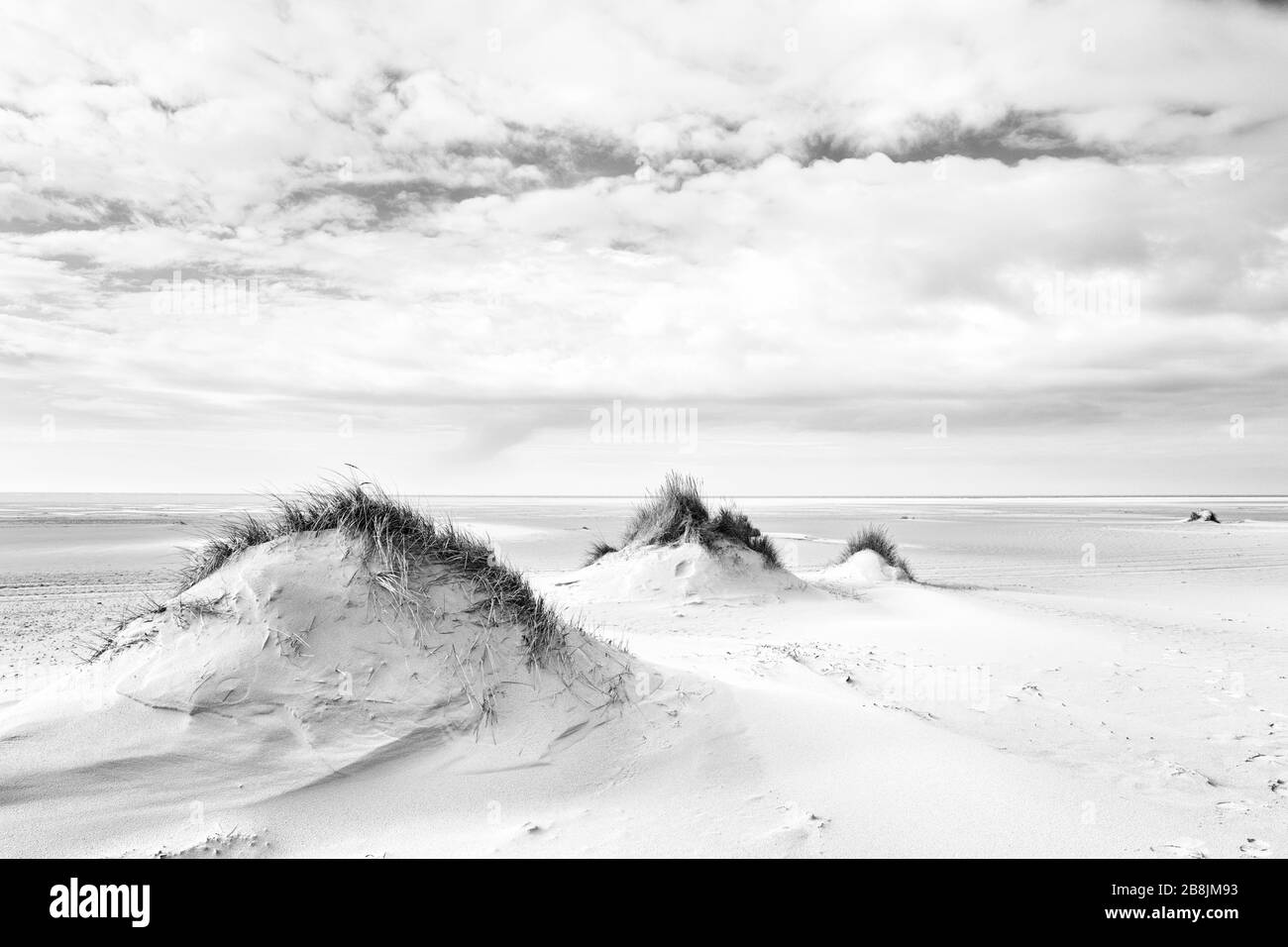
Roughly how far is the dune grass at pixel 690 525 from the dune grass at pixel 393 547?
8952 mm

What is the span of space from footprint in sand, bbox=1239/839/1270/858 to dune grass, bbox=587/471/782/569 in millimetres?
10380

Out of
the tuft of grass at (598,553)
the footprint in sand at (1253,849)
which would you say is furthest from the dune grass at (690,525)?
the footprint in sand at (1253,849)

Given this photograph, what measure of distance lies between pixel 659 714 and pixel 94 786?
324 centimetres

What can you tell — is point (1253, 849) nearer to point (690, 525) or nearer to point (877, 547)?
point (690, 525)

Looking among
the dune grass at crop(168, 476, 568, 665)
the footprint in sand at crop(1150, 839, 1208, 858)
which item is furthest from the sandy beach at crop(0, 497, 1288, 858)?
the dune grass at crop(168, 476, 568, 665)

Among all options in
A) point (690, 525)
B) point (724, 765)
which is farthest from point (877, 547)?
point (724, 765)

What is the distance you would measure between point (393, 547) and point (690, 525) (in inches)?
391

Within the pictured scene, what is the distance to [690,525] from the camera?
14.9 metres

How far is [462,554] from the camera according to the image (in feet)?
18.8

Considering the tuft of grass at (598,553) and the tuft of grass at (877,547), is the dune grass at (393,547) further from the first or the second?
the tuft of grass at (877,547)

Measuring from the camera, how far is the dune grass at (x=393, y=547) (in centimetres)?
529

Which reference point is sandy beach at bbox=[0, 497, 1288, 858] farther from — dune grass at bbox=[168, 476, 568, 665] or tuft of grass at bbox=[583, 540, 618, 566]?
tuft of grass at bbox=[583, 540, 618, 566]
